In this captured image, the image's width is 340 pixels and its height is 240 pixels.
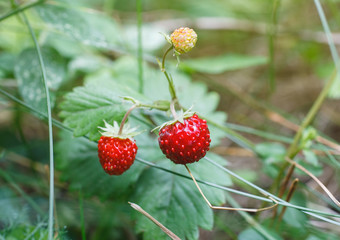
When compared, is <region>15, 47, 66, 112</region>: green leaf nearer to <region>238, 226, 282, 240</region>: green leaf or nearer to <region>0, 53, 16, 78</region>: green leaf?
<region>0, 53, 16, 78</region>: green leaf

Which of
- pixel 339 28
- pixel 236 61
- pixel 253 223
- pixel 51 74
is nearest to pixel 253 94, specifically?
pixel 236 61

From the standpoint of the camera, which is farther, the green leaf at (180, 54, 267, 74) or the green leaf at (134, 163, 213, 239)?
the green leaf at (180, 54, 267, 74)

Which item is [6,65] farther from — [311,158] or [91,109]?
[311,158]

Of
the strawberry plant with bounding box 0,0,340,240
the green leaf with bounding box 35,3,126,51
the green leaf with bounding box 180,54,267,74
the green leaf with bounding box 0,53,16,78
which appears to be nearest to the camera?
the strawberry plant with bounding box 0,0,340,240

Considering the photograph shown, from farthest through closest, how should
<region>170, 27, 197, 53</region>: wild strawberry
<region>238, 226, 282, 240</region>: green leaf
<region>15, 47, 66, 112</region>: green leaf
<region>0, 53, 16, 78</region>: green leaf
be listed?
<region>0, 53, 16, 78</region>: green leaf, <region>15, 47, 66, 112</region>: green leaf, <region>238, 226, 282, 240</region>: green leaf, <region>170, 27, 197, 53</region>: wild strawberry

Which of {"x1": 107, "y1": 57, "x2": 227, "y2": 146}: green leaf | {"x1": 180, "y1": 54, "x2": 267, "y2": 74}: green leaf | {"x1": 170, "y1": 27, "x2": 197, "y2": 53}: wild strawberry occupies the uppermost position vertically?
{"x1": 180, "y1": 54, "x2": 267, "y2": 74}: green leaf

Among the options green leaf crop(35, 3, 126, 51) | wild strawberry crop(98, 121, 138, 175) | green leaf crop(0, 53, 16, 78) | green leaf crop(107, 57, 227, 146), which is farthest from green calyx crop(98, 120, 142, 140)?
green leaf crop(0, 53, 16, 78)

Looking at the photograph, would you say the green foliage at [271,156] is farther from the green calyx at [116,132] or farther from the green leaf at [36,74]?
the green leaf at [36,74]

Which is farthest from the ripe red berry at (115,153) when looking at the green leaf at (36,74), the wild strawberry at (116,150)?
the green leaf at (36,74)
